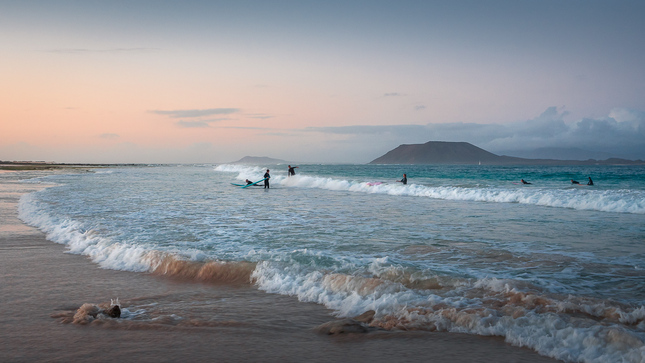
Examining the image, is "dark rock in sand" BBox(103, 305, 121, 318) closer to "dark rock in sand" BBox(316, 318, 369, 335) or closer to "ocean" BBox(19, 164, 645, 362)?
"ocean" BBox(19, 164, 645, 362)

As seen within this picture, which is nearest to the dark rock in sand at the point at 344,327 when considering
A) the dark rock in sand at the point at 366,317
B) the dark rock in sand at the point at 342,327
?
the dark rock in sand at the point at 342,327

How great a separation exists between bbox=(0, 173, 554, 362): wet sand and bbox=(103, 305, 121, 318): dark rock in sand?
0.16 meters

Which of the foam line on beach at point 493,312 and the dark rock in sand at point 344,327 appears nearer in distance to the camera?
the foam line on beach at point 493,312

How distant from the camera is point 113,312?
5184 millimetres

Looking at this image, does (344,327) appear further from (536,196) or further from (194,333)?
(536,196)

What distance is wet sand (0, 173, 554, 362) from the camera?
13.5 ft

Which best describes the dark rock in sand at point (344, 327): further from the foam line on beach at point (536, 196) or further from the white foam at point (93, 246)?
the foam line on beach at point (536, 196)

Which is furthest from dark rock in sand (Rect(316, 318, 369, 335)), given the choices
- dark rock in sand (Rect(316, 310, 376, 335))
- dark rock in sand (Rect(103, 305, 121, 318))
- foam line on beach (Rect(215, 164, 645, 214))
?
foam line on beach (Rect(215, 164, 645, 214))

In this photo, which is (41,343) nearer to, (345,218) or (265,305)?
(265,305)

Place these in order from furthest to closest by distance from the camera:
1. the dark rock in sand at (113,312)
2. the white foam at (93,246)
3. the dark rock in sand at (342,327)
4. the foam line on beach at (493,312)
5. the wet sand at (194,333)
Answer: the white foam at (93,246) → the dark rock in sand at (113,312) → the dark rock in sand at (342,327) → the foam line on beach at (493,312) → the wet sand at (194,333)

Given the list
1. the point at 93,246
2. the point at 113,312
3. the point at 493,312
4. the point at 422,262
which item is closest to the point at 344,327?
the point at 493,312

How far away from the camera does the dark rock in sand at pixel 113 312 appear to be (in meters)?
5.17

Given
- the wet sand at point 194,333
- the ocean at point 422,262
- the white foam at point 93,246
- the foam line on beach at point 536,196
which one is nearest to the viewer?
the wet sand at point 194,333

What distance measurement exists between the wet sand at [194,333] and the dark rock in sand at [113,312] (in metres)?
0.16
